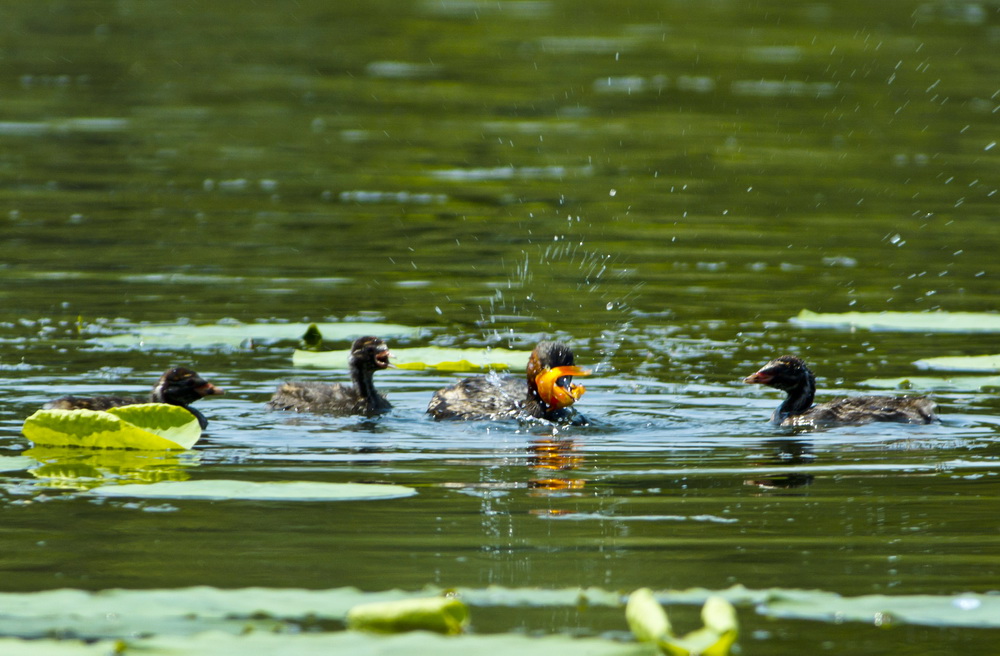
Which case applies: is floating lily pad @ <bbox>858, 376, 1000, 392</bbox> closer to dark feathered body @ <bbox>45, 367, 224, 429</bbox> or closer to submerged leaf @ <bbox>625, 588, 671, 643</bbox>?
dark feathered body @ <bbox>45, 367, 224, 429</bbox>

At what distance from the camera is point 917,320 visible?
13805 mm

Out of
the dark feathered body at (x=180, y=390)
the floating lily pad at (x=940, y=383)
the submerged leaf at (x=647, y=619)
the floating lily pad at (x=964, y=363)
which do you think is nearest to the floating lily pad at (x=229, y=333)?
the dark feathered body at (x=180, y=390)

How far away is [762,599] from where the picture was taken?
6.02 metres

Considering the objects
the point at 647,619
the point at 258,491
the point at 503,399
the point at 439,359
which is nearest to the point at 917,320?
the point at 503,399

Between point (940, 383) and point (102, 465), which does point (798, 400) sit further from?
point (102, 465)

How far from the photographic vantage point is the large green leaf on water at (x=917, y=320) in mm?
13633

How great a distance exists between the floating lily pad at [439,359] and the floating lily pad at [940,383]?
2624mm

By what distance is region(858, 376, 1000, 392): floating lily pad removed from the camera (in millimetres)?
11867

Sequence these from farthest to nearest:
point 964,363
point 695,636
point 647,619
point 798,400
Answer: point 964,363, point 798,400, point 695,636, point 647,619

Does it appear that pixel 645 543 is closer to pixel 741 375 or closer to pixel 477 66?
pixel 741 375

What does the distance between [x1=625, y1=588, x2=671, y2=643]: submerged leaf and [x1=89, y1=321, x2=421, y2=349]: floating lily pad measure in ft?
27.2

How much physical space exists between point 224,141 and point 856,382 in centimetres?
1479

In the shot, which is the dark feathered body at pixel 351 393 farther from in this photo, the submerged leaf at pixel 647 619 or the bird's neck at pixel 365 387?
the submerged leaf at pixel 647 619

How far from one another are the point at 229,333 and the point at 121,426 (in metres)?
3.95
